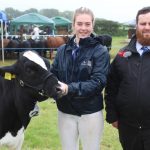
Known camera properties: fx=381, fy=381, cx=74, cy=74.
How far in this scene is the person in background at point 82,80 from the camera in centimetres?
385

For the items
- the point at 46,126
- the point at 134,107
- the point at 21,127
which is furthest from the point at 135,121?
the point at 46,126

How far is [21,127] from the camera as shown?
4320 mm

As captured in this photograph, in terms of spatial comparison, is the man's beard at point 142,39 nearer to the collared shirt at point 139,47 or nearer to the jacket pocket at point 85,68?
the collared shirt at point 139,47

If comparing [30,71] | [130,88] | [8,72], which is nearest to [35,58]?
[30,71]

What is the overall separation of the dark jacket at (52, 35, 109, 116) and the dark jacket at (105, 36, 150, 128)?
15 cm

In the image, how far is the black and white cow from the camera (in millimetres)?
3844

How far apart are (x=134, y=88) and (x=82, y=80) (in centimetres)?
55

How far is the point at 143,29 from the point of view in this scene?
3.74 metres

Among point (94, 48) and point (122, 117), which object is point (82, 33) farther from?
point (122, 117)

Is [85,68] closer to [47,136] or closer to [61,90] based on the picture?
[61,90]

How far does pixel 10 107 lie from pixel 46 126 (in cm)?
270

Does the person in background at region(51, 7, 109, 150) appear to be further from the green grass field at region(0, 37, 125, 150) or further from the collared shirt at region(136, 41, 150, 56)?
the green grass field at region(0, 37, 125, 150)

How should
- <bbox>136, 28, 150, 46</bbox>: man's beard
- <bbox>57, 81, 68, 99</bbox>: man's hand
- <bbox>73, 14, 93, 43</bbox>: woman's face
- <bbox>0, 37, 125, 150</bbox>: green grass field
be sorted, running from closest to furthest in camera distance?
<bbox>57, 81, 68, 99</bbox>: man's hand < <bbox>136, 28, 150, 46</bbox>: man's beard < <bbox>73, 14, 93, 43</bbox>: woman's face < <bbox>0, 37, 125, 150</bbox>: green grass field

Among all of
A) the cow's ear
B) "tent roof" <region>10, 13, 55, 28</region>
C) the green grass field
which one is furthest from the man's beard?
"tent roof" <region>10, 13, 55, 28</region>
